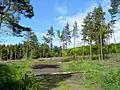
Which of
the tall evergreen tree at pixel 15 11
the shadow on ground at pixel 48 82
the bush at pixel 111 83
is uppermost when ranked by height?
the tall evergreen tree at pixel 15 11

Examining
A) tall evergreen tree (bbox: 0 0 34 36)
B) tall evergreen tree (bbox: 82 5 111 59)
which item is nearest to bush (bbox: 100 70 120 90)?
tall evergreen tree (bbox: 0 0 34 36)

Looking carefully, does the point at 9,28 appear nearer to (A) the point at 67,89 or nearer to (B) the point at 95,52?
(A) the point at 67,89

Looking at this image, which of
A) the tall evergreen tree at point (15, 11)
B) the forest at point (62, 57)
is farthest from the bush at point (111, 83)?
the tall evergreen tree at point (15, 11)

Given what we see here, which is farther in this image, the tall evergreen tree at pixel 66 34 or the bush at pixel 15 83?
the tall evergreen tree at pixel 66 34

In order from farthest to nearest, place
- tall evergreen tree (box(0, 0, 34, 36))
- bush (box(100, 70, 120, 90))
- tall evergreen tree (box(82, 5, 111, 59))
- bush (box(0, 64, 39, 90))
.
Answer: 1. tall evergreen tree (box(82, 5, 111, 59))
2. tall evergreen tree (box(0, 0, 34, 36))
3. bush (box(100, 70, 120, 90))
4. bush (box(0, 64, 39, 90))

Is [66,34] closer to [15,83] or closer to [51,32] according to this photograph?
[51,32]

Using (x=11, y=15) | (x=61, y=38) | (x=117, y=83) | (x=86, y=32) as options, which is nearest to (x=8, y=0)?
(x=11, y=15)

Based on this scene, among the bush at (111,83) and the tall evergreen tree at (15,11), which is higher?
the tall evergreen tree at (15,11)

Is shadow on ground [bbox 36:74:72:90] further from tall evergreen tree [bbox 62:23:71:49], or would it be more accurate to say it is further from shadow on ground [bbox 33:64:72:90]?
tall evergreen tree [bbox 62:23:71:49]

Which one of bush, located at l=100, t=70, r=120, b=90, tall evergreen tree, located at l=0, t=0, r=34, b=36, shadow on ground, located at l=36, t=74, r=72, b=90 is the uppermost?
tall evergreen tree, located at l=0, t=0, r=34, b=36

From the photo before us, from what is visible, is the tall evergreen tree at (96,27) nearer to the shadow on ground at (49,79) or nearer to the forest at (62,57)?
the forest at (62,57)

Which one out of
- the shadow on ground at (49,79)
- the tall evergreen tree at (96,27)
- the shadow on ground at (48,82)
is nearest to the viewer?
the shadow on ground at (48,82)

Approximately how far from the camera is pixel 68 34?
12431 centimetres

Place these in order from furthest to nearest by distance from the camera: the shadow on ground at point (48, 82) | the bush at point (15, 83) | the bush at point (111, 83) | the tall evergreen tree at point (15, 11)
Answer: the tall evergreen tree at point (15, 11)
the shadow on ground at point (48, 82)
the bush at point (111, 83)
the bush at point (15, 83)
